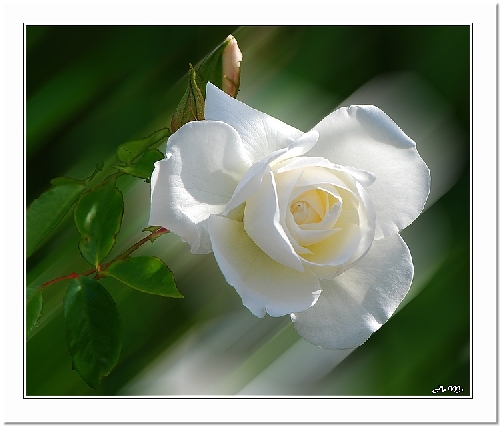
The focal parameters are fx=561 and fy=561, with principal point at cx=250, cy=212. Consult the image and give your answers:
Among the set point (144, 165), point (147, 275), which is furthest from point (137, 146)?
point (147, 275)

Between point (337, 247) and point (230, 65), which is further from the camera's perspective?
point (230, 65)

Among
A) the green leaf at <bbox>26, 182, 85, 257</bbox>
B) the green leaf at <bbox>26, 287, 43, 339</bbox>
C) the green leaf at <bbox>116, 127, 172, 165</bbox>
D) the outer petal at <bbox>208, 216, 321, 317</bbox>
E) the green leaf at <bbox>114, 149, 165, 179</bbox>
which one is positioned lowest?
the green leaf at <bbox>26, 287, 43, 339</bbox>

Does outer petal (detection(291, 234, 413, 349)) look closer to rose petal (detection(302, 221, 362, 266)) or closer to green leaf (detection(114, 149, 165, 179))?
rose petal (detection(302, 221, 362, 266))

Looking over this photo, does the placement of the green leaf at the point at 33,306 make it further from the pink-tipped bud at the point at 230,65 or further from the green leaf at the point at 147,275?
the pink-tipped bud at the point at 230,65

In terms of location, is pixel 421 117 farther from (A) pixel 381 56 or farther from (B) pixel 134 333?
(B) pixel 134 333

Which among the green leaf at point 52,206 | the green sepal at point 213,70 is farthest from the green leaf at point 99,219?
the green sepal at point 213,70

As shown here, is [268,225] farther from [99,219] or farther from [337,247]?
[99,219]

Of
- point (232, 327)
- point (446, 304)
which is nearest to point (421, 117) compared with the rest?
point (446, 304)

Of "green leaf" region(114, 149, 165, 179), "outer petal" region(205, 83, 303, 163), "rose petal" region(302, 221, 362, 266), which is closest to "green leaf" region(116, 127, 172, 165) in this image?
"green leaf" region(114, 149, 165, 179)
